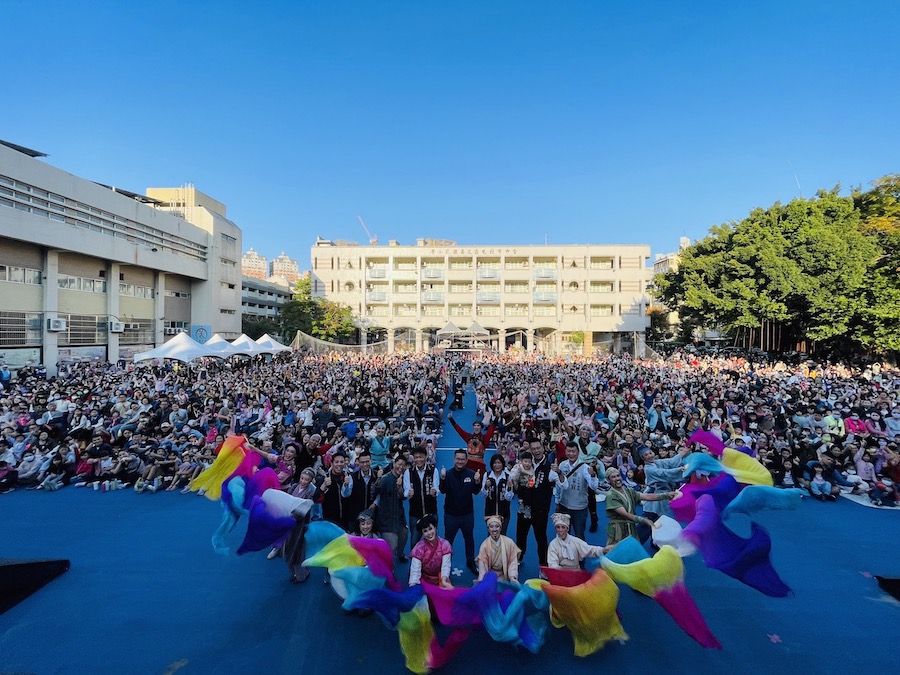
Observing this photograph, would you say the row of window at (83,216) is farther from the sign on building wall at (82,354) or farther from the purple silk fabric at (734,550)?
the purple silk fabric at (734,550)

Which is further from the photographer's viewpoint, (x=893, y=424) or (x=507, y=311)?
(x=507, y=311)

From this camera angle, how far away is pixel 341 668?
339cm

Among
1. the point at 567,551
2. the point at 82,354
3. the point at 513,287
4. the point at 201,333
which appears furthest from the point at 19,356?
the point at 513,287

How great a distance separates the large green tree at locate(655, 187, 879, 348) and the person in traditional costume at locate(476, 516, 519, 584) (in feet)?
76.6

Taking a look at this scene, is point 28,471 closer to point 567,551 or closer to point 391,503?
point 391,503

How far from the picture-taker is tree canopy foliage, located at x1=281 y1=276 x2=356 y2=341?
35031 millimetres

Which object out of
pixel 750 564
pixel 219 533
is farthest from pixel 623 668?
pixel 219 533

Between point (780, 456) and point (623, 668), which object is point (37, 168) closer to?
point (623, 668)

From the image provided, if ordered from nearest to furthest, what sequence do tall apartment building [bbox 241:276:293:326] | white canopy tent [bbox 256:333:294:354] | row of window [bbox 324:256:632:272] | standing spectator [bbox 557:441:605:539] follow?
standing spectator [bbox 557:441:605:539], white canopy tent [bbox 256:333:294:354], row of window [bbox 324:256:632:272], tall apartment building [bbox 241:276:293:326]

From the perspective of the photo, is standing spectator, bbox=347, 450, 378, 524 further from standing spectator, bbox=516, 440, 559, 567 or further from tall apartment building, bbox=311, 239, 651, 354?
tall apartment building, bbox=311, 239, 651, 354

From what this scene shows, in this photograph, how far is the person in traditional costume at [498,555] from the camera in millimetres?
3547

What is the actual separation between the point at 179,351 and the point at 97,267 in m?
11.9

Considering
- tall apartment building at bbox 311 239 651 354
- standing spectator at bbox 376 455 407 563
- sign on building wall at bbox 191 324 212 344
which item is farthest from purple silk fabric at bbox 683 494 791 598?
→ tall apartment building at bbox 311 239 651 354

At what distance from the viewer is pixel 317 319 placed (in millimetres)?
36219
